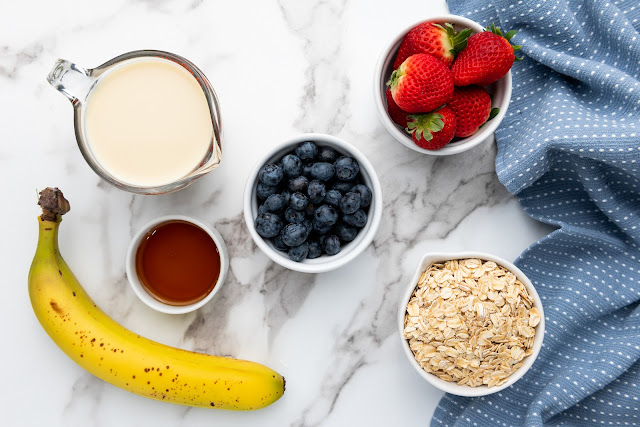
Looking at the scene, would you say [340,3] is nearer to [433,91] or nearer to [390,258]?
[433,91]

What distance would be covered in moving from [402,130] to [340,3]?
1.05ft

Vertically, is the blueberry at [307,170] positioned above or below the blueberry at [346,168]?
above

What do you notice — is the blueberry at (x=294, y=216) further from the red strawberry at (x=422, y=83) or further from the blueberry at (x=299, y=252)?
the red strawberry at (x=422, y=83)

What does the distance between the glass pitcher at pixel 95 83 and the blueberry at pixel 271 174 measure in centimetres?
8

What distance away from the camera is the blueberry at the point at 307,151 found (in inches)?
39.6

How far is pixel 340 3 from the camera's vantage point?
1182 mm

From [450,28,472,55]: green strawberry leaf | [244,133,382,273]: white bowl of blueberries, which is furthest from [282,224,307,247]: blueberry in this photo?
[450,28,472,55]: green strawberry leaf

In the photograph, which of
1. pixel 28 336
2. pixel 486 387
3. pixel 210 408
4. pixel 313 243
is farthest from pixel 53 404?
pixel 486 387

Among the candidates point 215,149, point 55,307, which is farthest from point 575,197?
point 55,307

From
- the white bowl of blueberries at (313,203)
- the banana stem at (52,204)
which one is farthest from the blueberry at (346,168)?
the banana stem at (52,204)

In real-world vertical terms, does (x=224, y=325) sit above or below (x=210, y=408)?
above

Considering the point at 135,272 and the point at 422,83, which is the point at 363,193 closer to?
the point at 422,83

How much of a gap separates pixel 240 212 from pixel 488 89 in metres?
0.56

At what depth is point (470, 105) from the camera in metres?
1.00
